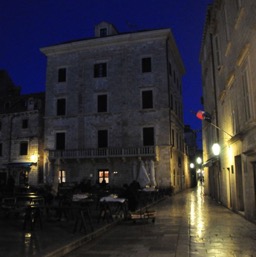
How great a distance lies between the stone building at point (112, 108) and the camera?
3153 centimetres

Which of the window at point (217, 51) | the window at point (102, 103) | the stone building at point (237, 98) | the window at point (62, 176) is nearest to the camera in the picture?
the stone building at point (237, 98)

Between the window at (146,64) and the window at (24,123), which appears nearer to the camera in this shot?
the window at (146,64)

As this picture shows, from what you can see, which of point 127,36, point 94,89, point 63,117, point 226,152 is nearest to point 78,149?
point 63,117

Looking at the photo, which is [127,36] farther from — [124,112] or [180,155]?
[180,155]

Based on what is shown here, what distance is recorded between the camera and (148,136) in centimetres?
3184

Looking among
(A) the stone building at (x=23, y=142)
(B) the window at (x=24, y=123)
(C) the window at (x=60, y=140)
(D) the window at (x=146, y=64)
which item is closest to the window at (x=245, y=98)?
(D) the window at (x=146, y=64)

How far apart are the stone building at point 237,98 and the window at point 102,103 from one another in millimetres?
16013

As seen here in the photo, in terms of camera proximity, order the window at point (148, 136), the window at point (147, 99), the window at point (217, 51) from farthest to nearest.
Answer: the window at point (147, 99)
the window at point (148, 136)
the window at point (217, 51)

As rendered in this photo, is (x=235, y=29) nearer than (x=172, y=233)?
No

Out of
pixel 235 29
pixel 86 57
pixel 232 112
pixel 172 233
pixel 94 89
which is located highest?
pixel 86 57

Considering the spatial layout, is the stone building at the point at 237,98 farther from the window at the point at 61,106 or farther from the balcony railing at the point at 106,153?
the window at the point at 61,106

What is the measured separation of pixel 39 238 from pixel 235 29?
10.2m

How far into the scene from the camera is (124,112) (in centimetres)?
3281

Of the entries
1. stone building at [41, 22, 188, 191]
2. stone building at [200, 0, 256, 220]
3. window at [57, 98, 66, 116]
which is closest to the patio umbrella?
stone building at [41, 22, 188, 191]
